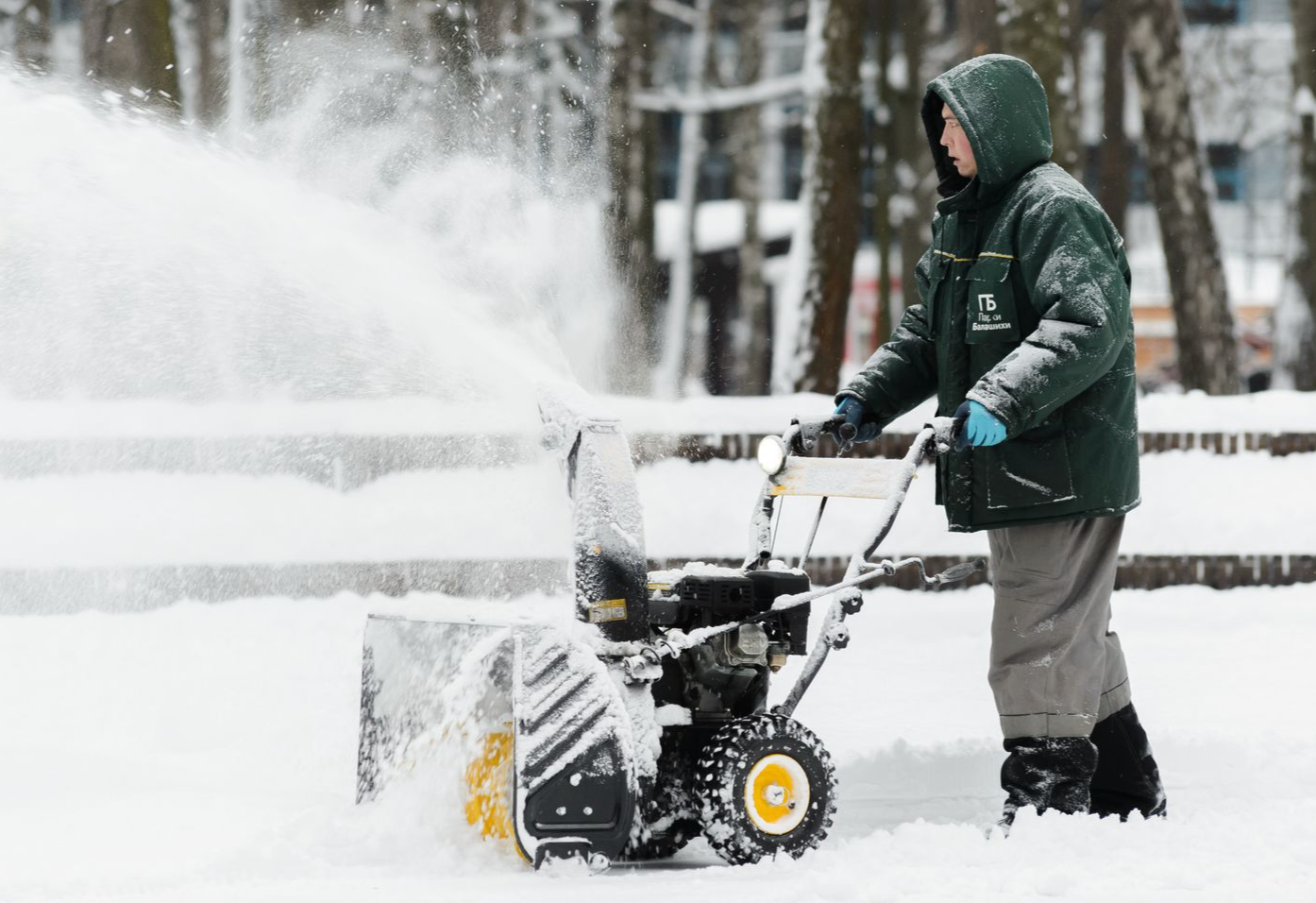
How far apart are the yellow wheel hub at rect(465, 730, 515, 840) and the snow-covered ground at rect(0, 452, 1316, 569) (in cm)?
431

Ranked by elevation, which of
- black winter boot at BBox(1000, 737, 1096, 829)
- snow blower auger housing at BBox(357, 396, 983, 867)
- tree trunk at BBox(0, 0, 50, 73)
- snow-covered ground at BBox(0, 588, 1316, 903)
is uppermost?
tree trunk at BBox(0, 0, 50, 73)

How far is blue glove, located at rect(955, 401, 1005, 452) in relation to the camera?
12.2 feet

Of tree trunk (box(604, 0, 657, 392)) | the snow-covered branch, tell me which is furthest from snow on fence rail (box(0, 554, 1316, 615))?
the snow-covered branch

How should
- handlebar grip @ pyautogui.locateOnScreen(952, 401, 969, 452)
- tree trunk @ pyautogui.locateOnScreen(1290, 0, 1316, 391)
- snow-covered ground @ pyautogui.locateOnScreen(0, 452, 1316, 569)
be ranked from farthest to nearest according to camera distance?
tree trunk @ pyautogui.locateOnScreen(1290, 0, 1316, 391)
snow-covered ground @ pyautogui.locateOnScreen(0, 452, 1316, 569)
handlebar grip @ pyautogui.locateOnScreen(952, 401, 969, 452)

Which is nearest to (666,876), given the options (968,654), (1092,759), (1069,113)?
(1092,759)

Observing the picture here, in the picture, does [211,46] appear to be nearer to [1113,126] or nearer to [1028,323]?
[1113,126]

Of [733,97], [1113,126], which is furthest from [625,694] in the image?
[733,97]

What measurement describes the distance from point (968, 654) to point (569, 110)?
1165cm

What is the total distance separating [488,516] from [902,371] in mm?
4515

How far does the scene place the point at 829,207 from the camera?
1169 cm

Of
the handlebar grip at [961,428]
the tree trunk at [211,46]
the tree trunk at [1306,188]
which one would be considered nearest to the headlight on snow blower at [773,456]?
the handlebar grip at [961,428]

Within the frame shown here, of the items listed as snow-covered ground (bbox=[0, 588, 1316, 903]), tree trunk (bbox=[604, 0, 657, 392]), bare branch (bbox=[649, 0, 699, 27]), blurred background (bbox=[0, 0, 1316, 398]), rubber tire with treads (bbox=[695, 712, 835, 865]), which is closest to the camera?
snow-covered ground (bbox=[0, 588, 1316, 903])

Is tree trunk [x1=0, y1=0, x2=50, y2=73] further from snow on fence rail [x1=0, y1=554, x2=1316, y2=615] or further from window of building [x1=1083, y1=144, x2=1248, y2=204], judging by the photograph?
window of building [x1=1083, y1=144, x2=1248, y2=204]

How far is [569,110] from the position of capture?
17.3m
